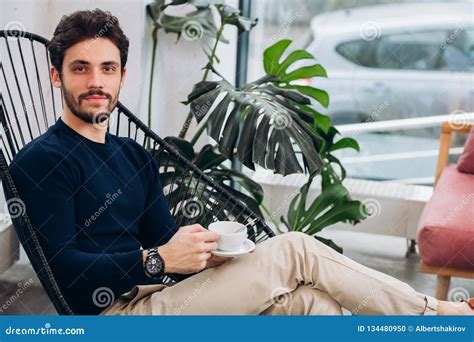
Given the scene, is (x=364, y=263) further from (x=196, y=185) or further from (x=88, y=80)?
(x=88, y=80)

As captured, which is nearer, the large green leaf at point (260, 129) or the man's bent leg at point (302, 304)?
the man's bent leg at point (302, 304)

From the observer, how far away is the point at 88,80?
1.96 metres

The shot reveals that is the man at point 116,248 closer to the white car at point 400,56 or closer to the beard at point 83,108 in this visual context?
the beard at point 83,108

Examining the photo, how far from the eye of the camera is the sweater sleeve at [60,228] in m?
1.81

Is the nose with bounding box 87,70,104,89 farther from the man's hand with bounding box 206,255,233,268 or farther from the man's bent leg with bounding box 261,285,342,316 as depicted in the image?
the man's bent leg with bounding box 261,285,342,316

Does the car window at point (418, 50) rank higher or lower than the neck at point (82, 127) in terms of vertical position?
lower

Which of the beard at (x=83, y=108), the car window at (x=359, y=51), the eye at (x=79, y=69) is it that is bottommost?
the car window at (x=359, y=51)

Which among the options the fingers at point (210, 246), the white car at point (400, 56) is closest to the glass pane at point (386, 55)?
the white car at point (400, 56)

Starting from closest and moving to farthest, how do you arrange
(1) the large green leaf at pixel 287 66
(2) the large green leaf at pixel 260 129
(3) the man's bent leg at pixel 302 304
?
1. (3) the man's bent leg at pixel 302 304
2. (2) the large green leaf at pixel 260 129
3. (1) the large green leaf at pixel 287 66

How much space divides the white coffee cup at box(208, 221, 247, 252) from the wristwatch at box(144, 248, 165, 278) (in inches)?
5.4

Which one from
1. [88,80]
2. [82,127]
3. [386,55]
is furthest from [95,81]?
[386,55]

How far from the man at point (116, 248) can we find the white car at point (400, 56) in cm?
182

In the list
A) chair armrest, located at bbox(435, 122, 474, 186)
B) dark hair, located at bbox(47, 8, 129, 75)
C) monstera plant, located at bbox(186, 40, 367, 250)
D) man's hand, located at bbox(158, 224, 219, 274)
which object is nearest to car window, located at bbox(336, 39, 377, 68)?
chair armrest, located at bbox(435, 122, 474, 186)
